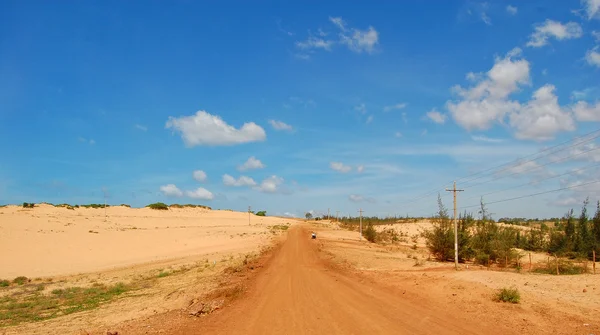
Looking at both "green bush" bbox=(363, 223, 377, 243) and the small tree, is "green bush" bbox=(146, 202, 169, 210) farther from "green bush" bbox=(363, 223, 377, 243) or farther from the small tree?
the small tree

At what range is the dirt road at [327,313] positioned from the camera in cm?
1192

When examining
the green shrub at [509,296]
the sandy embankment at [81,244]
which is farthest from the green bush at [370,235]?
the green shrub at [509,296]

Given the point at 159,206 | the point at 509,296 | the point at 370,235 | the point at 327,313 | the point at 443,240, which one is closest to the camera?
the point at 327,313

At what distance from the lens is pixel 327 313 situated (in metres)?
14.0

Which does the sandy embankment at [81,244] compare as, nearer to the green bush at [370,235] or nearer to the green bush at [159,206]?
the green bush at [370,235]

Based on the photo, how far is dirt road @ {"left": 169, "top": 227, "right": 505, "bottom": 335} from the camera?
11922mm

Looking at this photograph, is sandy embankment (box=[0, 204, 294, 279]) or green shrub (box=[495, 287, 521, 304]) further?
sandy embankment (box=[0, 204, 294, 279])

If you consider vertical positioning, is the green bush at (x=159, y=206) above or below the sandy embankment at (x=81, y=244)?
above

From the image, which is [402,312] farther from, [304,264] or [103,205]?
[103,205]

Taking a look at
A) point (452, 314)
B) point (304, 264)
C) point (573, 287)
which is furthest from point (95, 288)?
point (573, 287)

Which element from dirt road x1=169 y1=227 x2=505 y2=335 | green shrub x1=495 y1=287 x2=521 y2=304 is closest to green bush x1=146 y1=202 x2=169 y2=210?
dirt road x1=169 y1=227 x2=505 y2=335

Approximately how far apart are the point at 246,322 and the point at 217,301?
11.2 feet

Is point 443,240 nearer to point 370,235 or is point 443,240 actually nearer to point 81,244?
point 370,235

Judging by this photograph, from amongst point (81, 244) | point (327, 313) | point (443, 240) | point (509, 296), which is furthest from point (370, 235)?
point (327, 313)
